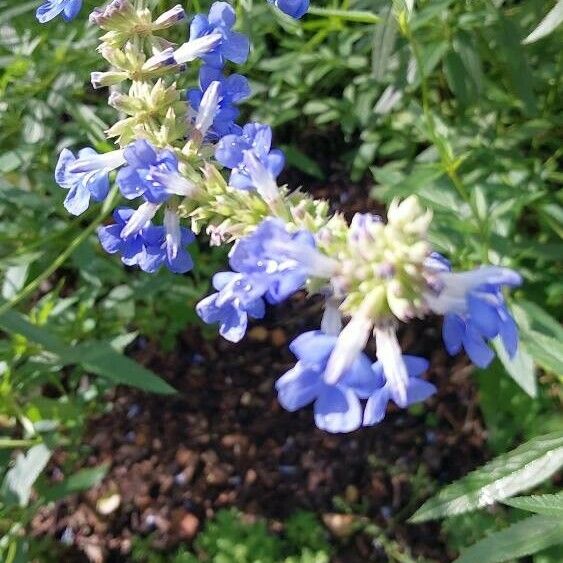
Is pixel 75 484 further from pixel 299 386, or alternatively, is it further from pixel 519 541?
pixel 299 386

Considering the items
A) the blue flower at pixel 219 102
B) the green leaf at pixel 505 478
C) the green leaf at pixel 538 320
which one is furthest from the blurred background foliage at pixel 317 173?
the blue flower at pixel 219 102

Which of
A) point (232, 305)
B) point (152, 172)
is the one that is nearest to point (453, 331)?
point (232, 305)

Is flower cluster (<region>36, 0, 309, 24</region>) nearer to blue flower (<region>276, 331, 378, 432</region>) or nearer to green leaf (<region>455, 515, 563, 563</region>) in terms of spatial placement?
blue flower (<region>276, 331, 378, 432</region>)

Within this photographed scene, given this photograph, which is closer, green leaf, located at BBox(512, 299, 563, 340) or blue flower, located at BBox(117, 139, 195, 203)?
blue flower, located at BBox(117, 139, 195, 203)

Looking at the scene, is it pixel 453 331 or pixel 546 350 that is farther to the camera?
pixel 546 350

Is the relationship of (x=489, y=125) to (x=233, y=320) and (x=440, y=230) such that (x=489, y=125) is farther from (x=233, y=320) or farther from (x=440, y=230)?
(x=233, y=320)

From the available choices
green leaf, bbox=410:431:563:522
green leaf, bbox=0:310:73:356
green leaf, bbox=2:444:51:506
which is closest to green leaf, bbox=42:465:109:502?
green leaf, bbox=2:444:51:506
